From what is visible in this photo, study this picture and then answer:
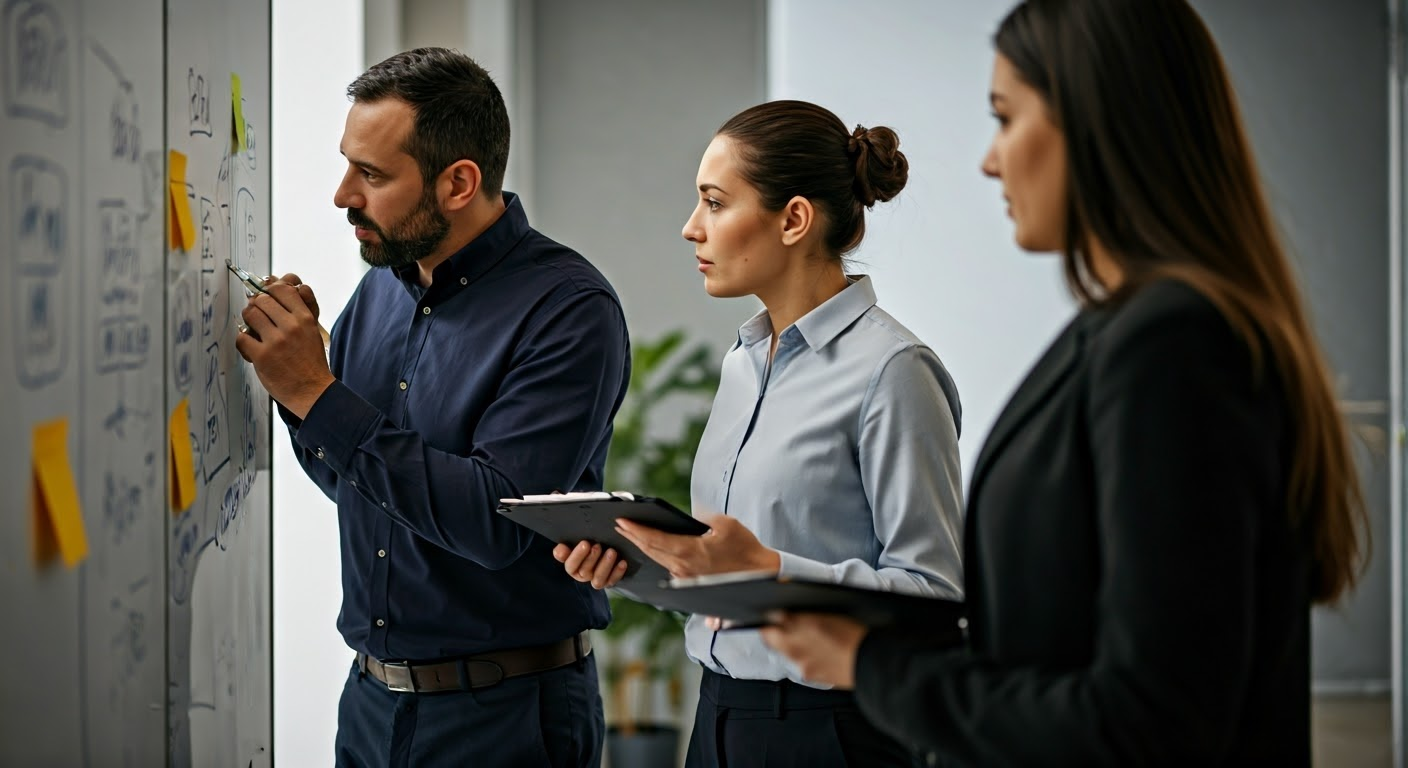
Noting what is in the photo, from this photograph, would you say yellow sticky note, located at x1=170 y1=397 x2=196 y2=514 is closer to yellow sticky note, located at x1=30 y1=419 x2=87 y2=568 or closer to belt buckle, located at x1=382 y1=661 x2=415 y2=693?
yellow sticky note, located at x1=30 y1=419 x2=87 y2=568

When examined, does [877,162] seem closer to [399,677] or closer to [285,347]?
[285,347]

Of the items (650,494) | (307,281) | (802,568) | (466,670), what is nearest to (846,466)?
(802,568)

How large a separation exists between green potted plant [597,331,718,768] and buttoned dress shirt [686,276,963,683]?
204 centimetres

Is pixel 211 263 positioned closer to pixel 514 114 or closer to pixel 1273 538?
pixel 1273 538

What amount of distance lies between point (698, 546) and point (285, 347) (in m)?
0.58

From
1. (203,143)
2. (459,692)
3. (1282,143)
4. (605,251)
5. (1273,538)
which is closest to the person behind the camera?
(1273,538)

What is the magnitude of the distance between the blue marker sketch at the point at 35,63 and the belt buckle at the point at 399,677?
0.96 meters

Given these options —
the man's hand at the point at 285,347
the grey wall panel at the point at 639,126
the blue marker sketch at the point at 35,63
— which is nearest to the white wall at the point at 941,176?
the grey wall panel at the point at 639,126

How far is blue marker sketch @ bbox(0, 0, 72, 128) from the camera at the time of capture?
82 centimetres

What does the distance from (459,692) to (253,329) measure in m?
0.56

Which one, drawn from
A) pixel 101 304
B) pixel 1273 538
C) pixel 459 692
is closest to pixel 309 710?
pixel 459 692

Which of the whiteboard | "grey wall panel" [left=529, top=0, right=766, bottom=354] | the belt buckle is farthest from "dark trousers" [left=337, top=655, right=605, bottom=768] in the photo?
"grey wall panel" [left=529, top=0, right=766, bottom=354]

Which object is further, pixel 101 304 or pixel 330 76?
pixel 330 76

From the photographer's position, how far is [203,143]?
1363 mm
